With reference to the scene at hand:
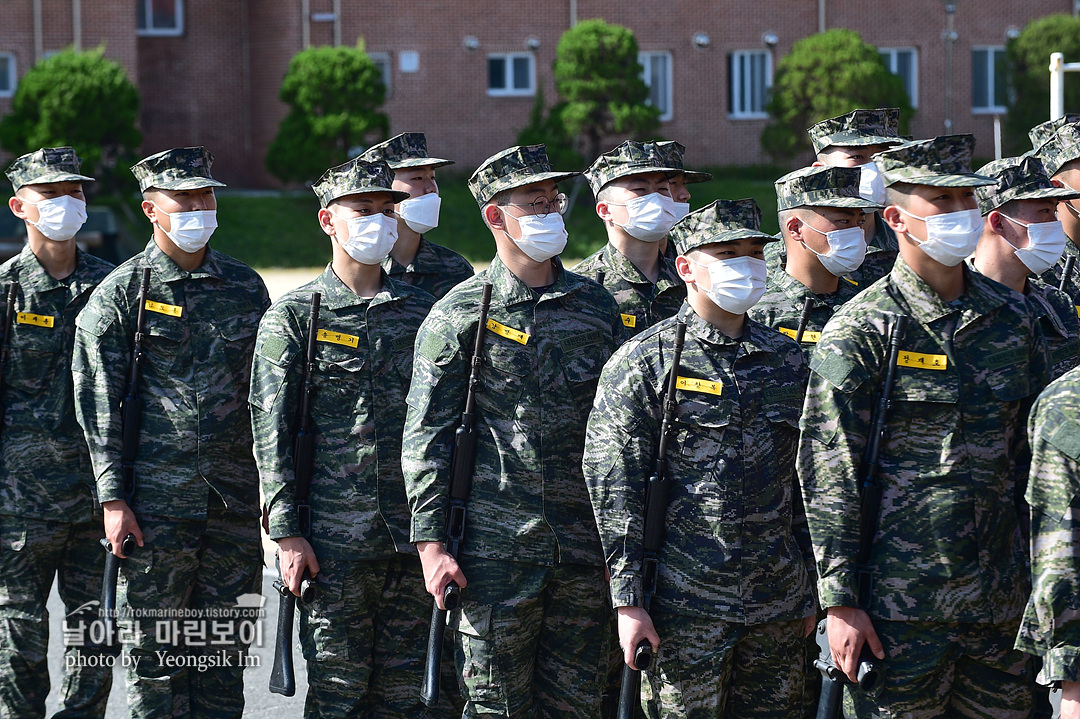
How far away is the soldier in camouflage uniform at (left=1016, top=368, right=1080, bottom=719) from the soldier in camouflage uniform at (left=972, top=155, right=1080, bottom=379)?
1603 mm

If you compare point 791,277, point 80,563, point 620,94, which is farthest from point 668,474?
point 620,94

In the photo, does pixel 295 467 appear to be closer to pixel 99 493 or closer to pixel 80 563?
pixel 99 493

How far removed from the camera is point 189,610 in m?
6.05

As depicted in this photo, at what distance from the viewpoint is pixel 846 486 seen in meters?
4.32

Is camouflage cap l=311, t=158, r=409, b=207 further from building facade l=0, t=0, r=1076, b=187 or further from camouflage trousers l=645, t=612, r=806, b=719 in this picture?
building facade l=0, t=0, r=1076, b=187

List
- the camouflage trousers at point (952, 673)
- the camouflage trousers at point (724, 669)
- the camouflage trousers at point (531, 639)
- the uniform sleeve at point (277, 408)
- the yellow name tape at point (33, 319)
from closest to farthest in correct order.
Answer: the camouflage trousers at point (952, 673) → the camouflage trousers at point (724, 669) → the camouflage trousers at point (531, 639) → the uniform sleeve at point (277, 408) → the yellow name tape at point (33, 319)

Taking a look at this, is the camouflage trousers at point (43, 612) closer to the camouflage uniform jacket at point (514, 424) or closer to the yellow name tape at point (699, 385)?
the camouflage uniform jacket at point (514, 424)

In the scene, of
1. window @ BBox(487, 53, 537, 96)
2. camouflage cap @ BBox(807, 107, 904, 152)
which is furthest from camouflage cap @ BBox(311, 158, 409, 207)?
window @ BBox(487, 53, 537, 96)

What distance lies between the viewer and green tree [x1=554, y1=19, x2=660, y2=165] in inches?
1192

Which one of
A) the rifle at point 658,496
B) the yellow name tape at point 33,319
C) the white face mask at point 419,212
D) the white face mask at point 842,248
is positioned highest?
the white face mask at point 419,212

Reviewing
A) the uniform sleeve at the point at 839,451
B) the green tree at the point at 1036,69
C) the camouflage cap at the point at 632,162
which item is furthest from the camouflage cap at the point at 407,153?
the green tree at the point at 1036,69

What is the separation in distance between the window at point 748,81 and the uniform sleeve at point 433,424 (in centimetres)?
2996

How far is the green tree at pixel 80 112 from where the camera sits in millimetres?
28047

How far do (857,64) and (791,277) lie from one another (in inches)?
1029
